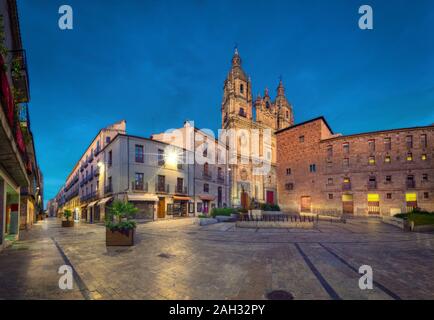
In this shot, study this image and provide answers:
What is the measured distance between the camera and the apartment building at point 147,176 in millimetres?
24188

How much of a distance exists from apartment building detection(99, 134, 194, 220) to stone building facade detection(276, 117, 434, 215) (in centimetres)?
1978

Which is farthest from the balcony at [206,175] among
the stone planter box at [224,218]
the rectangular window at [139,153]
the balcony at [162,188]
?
the stone planter box at [224,218]

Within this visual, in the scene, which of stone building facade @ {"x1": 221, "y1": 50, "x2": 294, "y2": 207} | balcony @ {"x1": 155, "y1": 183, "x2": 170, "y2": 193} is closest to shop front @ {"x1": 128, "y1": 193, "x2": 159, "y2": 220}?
balcony @ {"x1": 155, "y1": 183, "x2": 170, "y2": 193}

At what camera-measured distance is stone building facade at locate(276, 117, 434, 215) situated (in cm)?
2738

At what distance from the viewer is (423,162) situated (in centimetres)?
2722

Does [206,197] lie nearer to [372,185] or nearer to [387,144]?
[372,185]

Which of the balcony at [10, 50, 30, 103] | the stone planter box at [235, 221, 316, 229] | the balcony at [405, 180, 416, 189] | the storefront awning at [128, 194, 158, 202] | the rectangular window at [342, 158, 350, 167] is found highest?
the balcony at [10, 50, 30, 103]

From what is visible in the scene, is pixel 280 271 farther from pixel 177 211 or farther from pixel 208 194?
pixel 208 194

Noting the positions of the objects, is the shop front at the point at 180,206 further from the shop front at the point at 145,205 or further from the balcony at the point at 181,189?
the shop front at the point at 145,205

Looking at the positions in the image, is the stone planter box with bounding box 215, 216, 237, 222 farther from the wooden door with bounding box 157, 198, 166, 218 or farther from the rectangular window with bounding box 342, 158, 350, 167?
the rectangular window with bounding box 342, 158, 350, 167

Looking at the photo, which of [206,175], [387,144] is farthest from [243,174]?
[387,144]

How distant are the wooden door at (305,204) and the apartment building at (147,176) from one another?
18726 mm
